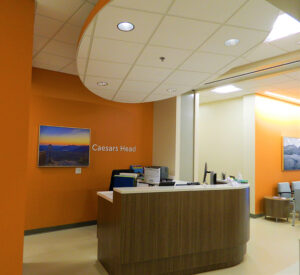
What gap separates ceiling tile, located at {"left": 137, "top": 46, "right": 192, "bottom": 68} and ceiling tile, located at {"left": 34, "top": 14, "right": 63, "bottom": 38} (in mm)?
1301

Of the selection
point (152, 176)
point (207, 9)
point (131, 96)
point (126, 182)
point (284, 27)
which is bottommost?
point (126, 182)

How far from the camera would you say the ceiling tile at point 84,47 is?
298 cm

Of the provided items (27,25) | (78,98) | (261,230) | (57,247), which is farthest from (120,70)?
(261,230)

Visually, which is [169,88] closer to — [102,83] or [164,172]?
[102,83]

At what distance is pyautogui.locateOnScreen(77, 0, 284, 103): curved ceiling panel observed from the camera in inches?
93.9

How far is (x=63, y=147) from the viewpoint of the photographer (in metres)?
5.81

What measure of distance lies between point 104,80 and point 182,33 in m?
2.01

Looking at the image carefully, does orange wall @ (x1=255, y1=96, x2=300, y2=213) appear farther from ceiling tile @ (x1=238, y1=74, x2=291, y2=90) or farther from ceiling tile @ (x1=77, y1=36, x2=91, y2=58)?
ceiling tile @ (x1=77, y1=36, x2=91, y2=58)

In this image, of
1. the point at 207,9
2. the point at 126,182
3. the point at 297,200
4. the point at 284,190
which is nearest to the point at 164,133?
the point at 126,182

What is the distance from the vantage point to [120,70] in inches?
158

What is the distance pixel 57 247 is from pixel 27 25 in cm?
371

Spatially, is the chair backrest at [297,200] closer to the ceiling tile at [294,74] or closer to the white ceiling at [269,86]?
the white ceiling at [269,86]

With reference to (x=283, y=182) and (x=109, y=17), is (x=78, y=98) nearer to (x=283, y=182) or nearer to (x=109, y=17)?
(x=109, y=17)

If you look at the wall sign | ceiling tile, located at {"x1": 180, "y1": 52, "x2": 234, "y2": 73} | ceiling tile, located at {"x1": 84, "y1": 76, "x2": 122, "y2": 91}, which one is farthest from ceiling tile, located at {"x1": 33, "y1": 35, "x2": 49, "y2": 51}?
the wall sign
